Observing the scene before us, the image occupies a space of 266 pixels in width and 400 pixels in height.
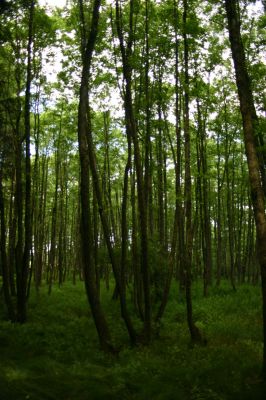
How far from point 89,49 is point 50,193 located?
969 inches

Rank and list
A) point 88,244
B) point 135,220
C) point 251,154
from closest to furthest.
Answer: point 251,154, point 88,244, point 135,220

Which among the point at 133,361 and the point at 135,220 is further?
the point at 135,220

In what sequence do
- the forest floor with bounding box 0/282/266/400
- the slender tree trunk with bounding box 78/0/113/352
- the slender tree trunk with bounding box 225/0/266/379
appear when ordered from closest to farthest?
the forest floor with bounding box 0/282/266/400 < the slender tree trunk with bounding box 225/0/266/379 < the slender tree trunk with bounding box 78/0/113/352

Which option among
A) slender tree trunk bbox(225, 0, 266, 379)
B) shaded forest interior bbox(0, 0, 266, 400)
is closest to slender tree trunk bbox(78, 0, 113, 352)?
shaded forest interior bbox(0, 0, 266, 400)

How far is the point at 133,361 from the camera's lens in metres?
10.5

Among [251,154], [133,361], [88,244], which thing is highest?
[251,154]

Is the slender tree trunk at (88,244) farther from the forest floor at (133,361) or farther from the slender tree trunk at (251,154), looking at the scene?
the slender tree trunk at (251,154)

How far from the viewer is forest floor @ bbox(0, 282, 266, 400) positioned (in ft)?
27.2

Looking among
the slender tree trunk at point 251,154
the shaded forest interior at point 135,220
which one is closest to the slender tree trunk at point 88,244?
the shaded forest interior at point 135,220

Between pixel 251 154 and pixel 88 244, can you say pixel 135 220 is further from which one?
pixel 251 154

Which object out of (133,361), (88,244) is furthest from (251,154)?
(133,361)

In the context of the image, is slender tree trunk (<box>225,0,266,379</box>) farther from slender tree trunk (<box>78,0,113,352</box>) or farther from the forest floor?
slender tree trunk (<box>78,0,113,352</box>)

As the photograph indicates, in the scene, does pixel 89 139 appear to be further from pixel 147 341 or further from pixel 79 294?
pixel 79 294

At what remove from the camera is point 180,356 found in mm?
10992
